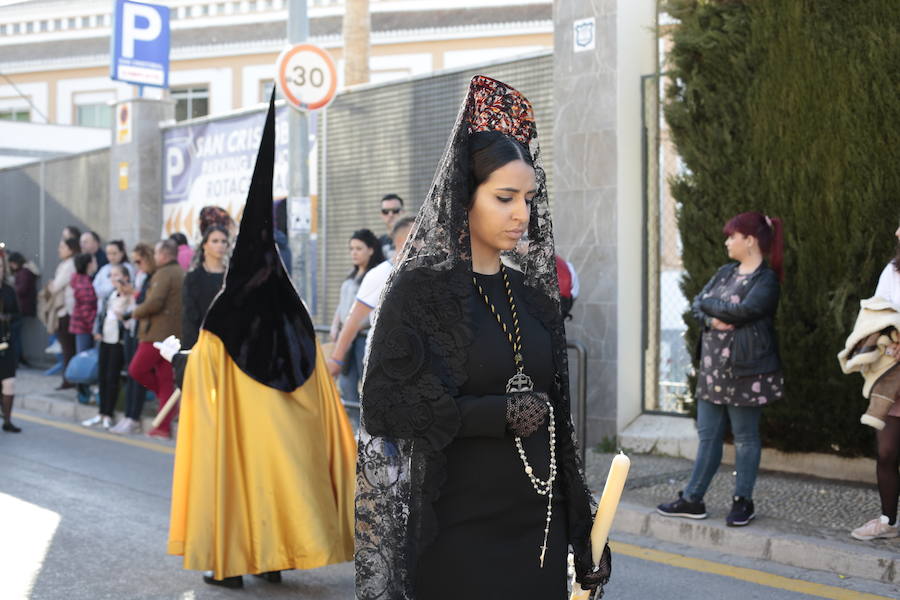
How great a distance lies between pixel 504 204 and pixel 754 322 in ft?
13.4

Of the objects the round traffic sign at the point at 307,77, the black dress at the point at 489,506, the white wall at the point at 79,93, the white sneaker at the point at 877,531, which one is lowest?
the white sneaker at the point at 877,531

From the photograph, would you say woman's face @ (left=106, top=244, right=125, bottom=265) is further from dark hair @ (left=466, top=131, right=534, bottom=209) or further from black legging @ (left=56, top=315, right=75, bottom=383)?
dark hair @ (left=466, top=131, right=534, bottom=209)

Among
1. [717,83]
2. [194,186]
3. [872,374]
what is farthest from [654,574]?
[194,186]

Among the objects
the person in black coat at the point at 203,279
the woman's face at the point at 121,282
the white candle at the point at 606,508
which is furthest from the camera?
the woman's face at the point at 121,282

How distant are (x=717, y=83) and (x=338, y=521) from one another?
4.78m

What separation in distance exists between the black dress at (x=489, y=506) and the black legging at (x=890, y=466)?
3874 mm

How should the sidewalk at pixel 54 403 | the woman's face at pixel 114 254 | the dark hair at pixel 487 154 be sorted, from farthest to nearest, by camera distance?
the sidewalk at pixel 54 403 < the woman's face at pixel 114 254 < the dark hair at pixel 487 154

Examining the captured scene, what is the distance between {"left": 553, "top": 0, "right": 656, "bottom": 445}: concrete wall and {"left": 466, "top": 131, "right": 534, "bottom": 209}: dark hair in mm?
6720

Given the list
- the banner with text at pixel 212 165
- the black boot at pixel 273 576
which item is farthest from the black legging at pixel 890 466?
the banner with text at pixel 212 165

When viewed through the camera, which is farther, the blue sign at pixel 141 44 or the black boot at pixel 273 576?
the blue sign at pixel 141 44

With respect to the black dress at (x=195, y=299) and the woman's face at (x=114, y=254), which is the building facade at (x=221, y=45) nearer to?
the woman's face at (x=114, y=254)

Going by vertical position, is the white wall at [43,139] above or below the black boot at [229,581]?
above

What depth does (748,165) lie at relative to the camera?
8.39 meters

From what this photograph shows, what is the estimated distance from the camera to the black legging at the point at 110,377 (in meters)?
11.9
